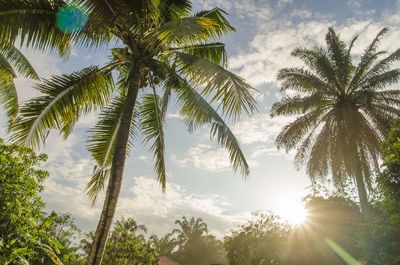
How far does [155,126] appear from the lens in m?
9.82

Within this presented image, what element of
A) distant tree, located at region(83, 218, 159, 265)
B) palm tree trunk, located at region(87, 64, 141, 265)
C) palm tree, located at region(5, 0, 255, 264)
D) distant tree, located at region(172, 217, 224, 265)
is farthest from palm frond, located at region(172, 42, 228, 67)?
distant tree, located at region(172, 217, 224, 265)

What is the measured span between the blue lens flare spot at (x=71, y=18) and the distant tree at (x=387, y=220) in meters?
8.20

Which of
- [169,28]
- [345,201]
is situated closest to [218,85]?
[169,28]

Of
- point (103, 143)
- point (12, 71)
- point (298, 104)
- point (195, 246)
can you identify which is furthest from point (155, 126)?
point (195, 246)

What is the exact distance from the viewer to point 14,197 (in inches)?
262

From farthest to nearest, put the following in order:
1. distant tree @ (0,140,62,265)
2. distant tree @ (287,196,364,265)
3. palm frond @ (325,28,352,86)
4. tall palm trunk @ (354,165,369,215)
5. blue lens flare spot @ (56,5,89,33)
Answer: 1. palm frond @ (325,28,352,86)
2. distant tree @ (287,196,364,265)
3. tall palm trunk @ (354,165,369,215)
4. blue lens flare spot @ (56,5,89,33)
5. distant tree @ (0,140,62,265)

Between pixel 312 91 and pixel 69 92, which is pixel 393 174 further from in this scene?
pixel 312 91

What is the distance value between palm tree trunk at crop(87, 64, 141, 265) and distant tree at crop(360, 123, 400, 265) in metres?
6.90

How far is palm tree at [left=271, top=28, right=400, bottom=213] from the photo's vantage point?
18.1 m

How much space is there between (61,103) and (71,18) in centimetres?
186

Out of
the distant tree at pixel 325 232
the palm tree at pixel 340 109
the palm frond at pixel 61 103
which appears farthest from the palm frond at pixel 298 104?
the palm frond at pixel 61 103

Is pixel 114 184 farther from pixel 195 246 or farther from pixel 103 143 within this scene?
pixel 195 246

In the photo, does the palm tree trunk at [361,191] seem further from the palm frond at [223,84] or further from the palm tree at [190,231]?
the palm tree at [190,231]

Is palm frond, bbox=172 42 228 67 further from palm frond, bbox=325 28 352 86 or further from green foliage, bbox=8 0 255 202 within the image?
palm frond, bbox=325 28 352 86
